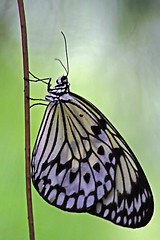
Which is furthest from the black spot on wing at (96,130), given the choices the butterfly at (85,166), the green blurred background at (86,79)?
the green blurred background at (86,79)

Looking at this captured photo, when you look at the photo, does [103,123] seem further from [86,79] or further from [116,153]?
[86,79]

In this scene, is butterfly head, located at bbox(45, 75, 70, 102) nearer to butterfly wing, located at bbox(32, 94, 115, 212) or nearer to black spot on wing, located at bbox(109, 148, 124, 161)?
butterfly wing, located at bbox(32, 94, 115, 212)

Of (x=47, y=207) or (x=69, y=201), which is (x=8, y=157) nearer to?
(x=47, y=207)

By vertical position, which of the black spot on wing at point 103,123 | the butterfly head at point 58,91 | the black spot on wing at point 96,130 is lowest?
the black spot on wing at point 96,130

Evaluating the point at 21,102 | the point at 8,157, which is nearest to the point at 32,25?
the point at 21,102

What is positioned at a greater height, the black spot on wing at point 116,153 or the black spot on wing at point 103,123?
the black spot on wing at point 103,123

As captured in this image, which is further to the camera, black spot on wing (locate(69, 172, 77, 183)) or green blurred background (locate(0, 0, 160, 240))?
green blurred background (locate(0, 0, 160, 240))

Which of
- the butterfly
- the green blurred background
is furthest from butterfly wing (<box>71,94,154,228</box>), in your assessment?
the green blurred background

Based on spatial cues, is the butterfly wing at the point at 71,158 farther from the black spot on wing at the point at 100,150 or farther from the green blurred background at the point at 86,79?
the green blurred background at the point at 86,79
